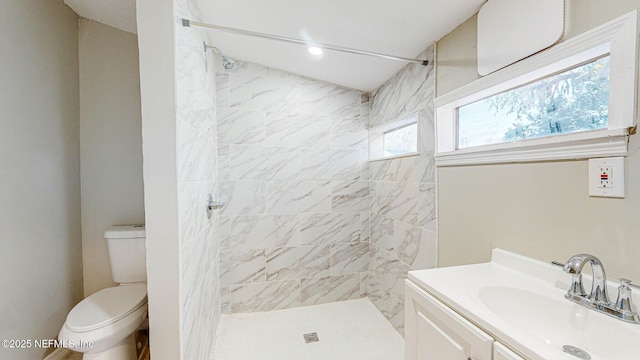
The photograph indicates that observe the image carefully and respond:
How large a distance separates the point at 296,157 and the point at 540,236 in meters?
1.94

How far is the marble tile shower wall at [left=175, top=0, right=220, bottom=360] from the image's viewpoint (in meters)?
1.35

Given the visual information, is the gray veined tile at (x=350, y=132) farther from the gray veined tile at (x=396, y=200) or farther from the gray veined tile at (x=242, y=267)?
the gray veined tile at (x=242, y=267)

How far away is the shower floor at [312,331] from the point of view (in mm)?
1952

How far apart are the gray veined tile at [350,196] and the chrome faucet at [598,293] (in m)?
1.90

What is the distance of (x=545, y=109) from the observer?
3.92 feet

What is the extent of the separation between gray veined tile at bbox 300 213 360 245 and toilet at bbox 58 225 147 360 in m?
1.36

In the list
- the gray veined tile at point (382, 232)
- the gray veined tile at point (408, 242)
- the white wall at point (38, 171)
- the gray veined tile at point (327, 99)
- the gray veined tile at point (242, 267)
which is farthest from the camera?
the gray veined tile at point (327, 99)

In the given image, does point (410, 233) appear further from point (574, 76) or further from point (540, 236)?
point (574, 76)

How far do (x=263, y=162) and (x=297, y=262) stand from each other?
1059 millimetres

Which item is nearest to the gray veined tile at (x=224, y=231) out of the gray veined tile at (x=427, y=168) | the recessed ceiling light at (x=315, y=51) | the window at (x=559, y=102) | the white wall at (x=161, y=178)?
the white wall at (x=161, y=178)

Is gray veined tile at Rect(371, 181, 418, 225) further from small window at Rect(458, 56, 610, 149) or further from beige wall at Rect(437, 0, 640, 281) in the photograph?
small window at Rect(458, 56, 610, 149)

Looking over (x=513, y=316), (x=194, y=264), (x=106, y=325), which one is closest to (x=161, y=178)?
(x=194, y=264)

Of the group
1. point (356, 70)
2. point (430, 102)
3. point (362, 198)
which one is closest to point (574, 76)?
point (430, 102)

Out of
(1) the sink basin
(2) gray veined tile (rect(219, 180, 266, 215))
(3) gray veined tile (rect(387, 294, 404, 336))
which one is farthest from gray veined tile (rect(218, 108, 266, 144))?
(1) the sink basin
